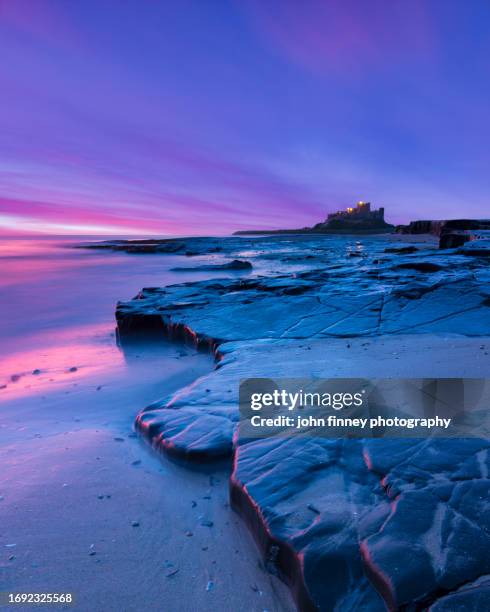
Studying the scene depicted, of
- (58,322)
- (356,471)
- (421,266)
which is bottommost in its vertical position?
(58,322)

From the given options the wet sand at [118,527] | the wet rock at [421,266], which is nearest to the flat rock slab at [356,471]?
the wet sand at [118,527]

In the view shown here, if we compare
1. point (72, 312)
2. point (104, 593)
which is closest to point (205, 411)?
point (104, 593)

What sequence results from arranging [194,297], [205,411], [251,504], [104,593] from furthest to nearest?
1. [194,297]
2. [205,411]
3. [251,504]
4. [104,593]

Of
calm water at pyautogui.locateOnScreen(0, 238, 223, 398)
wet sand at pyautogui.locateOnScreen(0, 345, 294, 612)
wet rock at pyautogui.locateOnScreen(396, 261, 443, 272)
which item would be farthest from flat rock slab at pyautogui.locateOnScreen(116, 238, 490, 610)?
wet rock at pyautogui.locateOnScreen(396, 261, 443, 272)

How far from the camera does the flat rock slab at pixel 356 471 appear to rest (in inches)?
44.5

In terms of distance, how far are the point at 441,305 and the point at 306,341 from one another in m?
1.94

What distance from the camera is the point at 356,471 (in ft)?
5.32

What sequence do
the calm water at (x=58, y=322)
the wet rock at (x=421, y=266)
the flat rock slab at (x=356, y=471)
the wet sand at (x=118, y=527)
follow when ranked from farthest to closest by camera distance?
the wet rock at (x=421, y=266) < the calm water at (x=58, y=322) < the wet sand at (x=118, y=527) < the flat rock slab at (x=356, y=471)

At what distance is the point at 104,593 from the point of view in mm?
1303

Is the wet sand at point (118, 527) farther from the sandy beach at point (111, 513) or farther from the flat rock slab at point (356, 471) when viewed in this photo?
Result: the flat rock slab at point (356, 471)

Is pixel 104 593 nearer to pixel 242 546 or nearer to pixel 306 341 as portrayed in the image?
pixel 242 546

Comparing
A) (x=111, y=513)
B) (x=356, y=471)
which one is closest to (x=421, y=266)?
(x=356, y=471)

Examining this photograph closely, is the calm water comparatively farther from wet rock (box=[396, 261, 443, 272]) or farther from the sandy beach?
wet rock (box=[396, 261, 443, 272])

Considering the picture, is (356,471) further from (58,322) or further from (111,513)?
(58,322)
